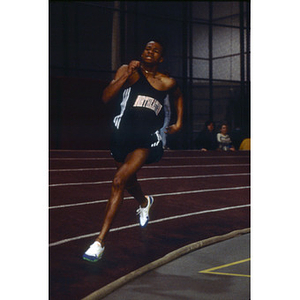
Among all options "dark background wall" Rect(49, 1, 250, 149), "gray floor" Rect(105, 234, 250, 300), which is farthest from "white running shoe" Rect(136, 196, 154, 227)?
"dark background wall" Rect(49, 1, 250, 149)


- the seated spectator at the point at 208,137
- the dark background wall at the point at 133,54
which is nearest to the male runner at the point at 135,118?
the seated spectator at the point at 208,137

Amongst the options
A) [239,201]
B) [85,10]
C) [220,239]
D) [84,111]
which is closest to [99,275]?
[220,239]

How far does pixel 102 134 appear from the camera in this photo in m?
6.31

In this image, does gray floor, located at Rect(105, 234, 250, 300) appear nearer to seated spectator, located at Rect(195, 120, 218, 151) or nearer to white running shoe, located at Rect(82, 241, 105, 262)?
white running shoe, located at Rect(82, 241, 105, 262)

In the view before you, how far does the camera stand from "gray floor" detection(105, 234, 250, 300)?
2203mm

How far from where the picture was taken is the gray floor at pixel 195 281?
2.20 m

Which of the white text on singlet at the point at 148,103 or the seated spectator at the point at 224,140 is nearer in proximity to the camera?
the white text on singlet at the point at 148,103

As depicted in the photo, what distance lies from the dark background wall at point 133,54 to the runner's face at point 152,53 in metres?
3.63

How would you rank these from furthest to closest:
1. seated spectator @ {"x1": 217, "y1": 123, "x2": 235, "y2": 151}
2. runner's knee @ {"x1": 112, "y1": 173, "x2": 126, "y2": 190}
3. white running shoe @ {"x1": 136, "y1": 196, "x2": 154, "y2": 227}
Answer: seated spectator @ {"x1": 217, "y1": 123, "x2": 235, "y2": 151} → white running shoe @ {"x1": 136, "y1": 196, "x2": 154, "y2": 227} → runner's knee @ {"x1": 112, "y1": 173, "x2": 126, "y2": 190}

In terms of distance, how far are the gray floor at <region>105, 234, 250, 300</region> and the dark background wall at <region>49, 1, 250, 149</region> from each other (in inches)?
133

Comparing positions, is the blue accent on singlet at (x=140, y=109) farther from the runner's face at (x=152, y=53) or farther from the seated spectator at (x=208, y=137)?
the seated spectator at (x=208, y=137)

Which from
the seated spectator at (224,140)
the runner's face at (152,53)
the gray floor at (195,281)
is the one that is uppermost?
the runner's face at (152,53)

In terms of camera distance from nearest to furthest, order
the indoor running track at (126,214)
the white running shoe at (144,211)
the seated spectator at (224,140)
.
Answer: the indoor running track at (126,214)
the white running shoe at (144,211)
the seated spectator at (224,140)
